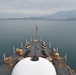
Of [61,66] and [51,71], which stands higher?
[51,71]

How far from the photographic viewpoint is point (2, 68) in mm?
36594

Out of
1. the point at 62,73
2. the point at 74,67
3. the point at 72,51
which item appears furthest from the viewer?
the point at 72,51

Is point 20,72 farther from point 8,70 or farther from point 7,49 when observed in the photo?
point 7,49

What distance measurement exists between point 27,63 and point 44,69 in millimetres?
3447

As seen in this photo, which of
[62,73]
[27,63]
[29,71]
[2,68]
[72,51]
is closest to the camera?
[29,71]

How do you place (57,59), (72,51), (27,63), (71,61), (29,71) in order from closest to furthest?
(29,71), (27,63), (57,59), (71,61), (72,51)

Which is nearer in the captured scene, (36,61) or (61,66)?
(36,61)

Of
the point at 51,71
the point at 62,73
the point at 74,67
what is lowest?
the point at 74,67

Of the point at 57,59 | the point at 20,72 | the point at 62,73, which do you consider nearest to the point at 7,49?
the point at 57,59

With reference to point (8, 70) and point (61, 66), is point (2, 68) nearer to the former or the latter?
point (8, 70)

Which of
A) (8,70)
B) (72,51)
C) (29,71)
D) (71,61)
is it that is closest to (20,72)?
(29,71)

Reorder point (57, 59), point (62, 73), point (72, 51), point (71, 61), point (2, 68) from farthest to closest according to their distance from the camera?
point (72, 51) < point (71, 61) < point (57, 59) < point (2, 68) < point (62, 73)

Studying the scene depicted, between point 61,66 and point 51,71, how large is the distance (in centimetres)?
1293

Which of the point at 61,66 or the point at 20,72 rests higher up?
the point at 20,72
